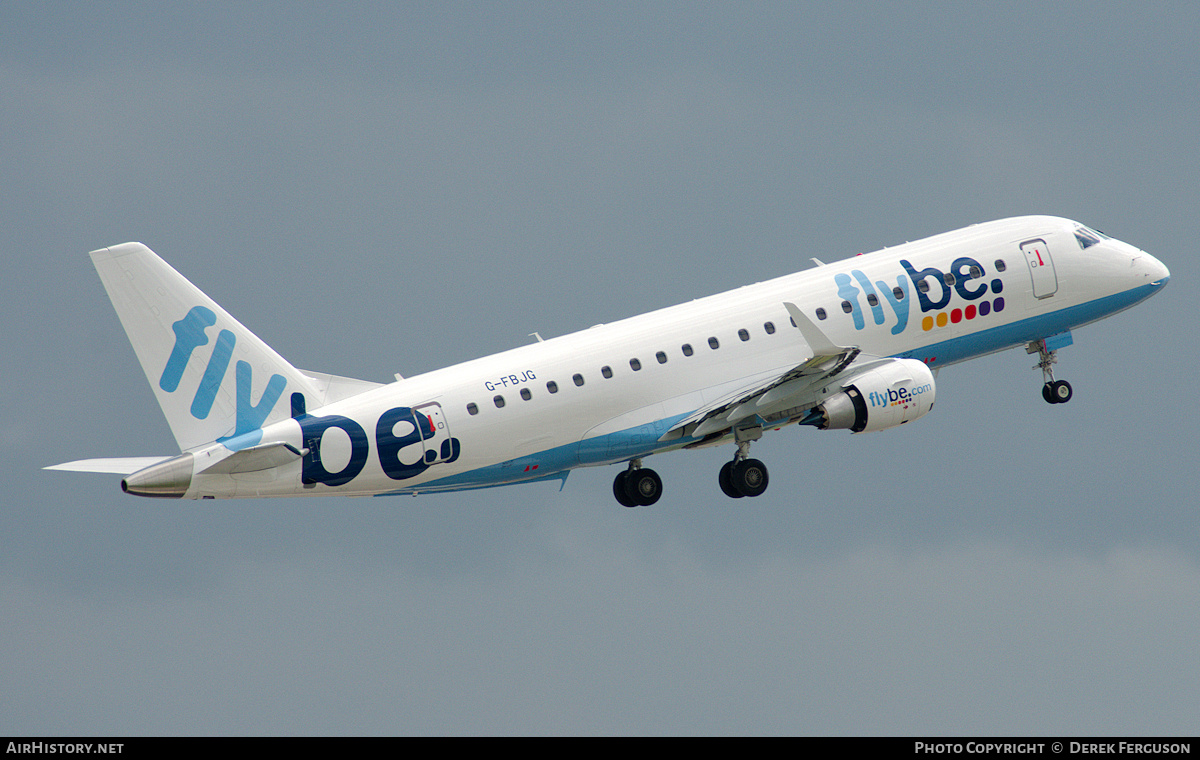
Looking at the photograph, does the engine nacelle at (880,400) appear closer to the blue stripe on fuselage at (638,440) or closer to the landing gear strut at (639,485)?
the blue stripe on fuselage at (638,440)

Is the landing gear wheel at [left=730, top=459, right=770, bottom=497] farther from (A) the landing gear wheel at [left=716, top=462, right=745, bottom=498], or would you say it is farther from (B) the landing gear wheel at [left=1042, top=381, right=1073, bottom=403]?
(B) the landing gear wheel at [left=1042, top=381, right=1073, bottom=403]

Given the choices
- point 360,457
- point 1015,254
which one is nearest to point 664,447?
point 360,457

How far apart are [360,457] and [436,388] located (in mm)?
3096

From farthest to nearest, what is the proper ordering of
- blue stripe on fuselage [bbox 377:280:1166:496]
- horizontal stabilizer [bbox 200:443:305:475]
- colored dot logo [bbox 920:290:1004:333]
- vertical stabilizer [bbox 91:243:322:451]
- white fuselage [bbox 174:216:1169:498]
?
colored dot logo [bbox 920:290:1004:333] → blue stripe on fuselage [bbox 377:280:1166:496] → white fuselage [bbox 174:216:1169:498] → vertical stabilizer [bbox 91:243:322:451] → horizontal stabilizer [bbox 200:443:305:475]

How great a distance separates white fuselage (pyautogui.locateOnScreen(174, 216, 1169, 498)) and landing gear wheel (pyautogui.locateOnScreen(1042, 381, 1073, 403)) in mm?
2368

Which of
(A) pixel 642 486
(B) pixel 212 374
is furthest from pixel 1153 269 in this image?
(B) pixel 212 374

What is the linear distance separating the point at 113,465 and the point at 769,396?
768 inches

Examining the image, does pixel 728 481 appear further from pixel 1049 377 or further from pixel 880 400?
pixel 1049 377

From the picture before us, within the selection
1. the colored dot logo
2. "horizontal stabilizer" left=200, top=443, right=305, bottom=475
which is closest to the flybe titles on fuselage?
the colored dot logo

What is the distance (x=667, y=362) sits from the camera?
175 feet

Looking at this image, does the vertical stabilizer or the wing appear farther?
the wing

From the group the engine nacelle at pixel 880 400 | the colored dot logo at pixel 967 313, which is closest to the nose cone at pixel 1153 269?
the colored dot logo at pixel 967 313

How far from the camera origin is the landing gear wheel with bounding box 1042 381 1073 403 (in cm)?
6106

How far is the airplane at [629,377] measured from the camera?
48.8 metres
